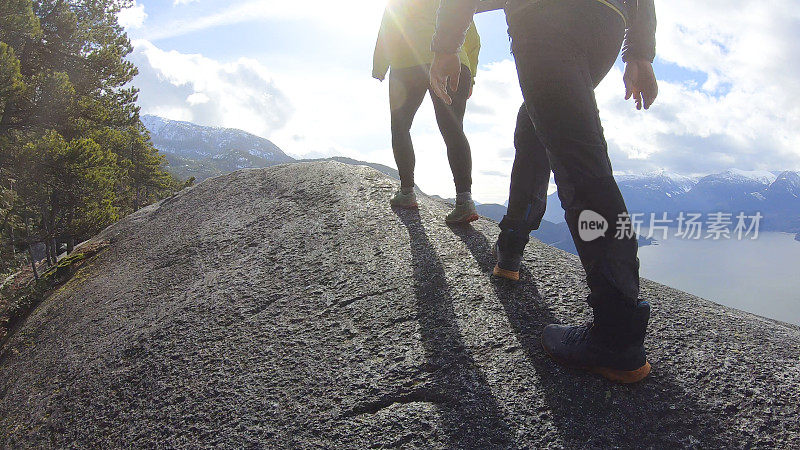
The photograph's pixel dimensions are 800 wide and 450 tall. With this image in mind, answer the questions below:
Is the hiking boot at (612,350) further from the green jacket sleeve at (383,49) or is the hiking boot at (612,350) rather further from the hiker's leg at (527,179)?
the green jacket sleeve at (383,49)

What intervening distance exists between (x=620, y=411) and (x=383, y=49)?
13.9ft

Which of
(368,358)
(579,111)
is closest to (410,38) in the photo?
(579,111)

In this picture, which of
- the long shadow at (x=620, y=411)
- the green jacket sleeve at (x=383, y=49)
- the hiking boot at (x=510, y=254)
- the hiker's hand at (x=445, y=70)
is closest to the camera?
the long shadow at (x=620, y=411)

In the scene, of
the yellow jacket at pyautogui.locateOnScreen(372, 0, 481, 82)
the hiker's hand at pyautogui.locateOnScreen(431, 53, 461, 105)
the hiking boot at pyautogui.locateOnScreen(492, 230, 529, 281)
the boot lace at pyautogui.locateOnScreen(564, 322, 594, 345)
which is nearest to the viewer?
the boot lace at pyautogui.locateOnScreen(564, 322, 594, 345)

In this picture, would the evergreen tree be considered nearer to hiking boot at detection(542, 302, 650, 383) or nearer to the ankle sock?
the ankle sock

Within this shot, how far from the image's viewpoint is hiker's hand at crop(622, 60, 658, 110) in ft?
7.89

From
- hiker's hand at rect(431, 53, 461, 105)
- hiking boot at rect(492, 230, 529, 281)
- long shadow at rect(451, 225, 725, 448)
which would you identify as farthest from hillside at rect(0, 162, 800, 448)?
hiker's hand at rect(431, 53, 461, 105)

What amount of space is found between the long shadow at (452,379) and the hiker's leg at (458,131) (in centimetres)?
144

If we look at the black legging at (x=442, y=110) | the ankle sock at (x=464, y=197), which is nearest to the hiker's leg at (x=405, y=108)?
the black legging at (x=442, y=110)

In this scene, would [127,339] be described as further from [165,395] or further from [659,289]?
[659,289]

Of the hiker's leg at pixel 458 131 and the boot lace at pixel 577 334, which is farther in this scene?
the hiker's leg at pixel 458 131

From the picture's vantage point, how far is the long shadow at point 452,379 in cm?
191

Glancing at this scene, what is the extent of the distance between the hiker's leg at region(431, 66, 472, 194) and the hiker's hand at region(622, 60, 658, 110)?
6.76ft

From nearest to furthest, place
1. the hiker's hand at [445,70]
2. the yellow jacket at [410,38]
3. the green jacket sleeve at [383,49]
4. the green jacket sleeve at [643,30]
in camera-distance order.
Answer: the green jacket sleeve at [643,30] < the hiker's hand at [445,70] < the yellow jacket at [410,38] < the green jacket sleeve at [383,49]
